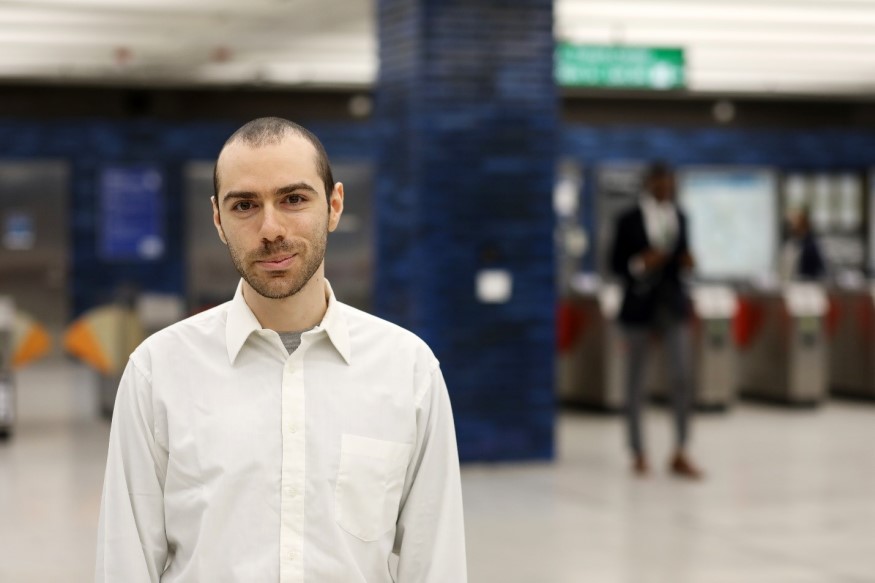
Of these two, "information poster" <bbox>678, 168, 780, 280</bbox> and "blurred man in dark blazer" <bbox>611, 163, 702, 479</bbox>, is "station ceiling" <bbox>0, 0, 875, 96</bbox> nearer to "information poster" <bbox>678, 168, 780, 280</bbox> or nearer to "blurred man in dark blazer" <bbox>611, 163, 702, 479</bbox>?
"information poster" <bbox>678, 168, 780, 280</bbox>

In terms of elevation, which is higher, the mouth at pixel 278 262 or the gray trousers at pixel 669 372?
the mouth at pixel 278 262

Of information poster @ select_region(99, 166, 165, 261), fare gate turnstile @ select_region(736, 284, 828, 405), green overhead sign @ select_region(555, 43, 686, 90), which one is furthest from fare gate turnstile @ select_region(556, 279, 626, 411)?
information poster @ select_region(99, 166, 165, 261)

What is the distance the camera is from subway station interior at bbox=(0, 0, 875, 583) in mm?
7160

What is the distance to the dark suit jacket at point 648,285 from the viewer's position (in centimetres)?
798

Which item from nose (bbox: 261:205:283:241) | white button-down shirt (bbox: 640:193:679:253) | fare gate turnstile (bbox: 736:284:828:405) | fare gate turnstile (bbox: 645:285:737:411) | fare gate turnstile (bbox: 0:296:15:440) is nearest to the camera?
nose (bbox: 261:205:283:241)

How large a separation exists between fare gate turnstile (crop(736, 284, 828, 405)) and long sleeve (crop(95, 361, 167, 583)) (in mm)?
10379

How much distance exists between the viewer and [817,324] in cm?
1193

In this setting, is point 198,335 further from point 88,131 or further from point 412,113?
point 88,131

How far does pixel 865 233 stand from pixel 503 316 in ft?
34.6

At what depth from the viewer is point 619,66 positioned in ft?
33.6

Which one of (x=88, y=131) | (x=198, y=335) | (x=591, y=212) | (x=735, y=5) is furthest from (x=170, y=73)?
(x=198, y=335)

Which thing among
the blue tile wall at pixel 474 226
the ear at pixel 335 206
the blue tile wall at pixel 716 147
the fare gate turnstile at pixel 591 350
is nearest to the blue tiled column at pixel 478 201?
the blue tile wall at pixel 474 226

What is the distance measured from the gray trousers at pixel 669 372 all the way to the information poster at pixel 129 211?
1045cm

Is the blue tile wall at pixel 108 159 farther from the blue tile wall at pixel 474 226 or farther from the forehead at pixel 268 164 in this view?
the forehead at pixel 268 164
